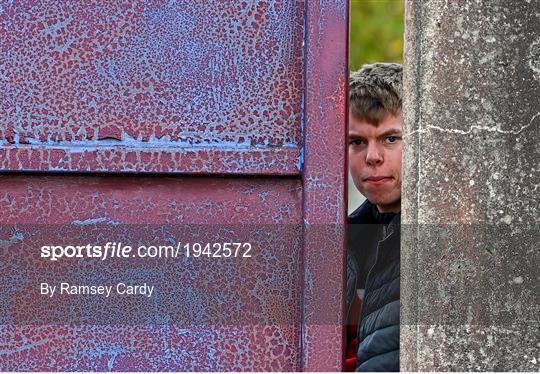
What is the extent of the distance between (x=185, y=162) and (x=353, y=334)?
3.68ft

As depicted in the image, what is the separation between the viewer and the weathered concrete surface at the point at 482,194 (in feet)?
6.72

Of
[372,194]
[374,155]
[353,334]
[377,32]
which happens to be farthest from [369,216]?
[377,32]

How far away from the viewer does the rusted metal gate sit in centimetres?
222

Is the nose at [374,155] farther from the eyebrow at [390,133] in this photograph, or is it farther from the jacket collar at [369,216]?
the jacket collar at [369,216]

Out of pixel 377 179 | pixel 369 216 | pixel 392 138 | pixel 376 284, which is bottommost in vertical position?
pixel 376 284

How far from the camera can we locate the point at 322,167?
2.22 m

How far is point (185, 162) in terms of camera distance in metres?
2.22

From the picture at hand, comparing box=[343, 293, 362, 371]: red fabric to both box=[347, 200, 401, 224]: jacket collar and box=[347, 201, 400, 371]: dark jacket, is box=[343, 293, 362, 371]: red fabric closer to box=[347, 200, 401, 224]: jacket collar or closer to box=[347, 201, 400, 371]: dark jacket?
box=[347, 201, 400, 371]: dark jacket

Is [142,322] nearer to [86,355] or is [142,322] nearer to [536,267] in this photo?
[86,355]

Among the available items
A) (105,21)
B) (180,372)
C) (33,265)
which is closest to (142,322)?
(180,372)

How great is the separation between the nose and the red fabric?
44cm

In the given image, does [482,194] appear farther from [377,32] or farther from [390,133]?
[377,32]

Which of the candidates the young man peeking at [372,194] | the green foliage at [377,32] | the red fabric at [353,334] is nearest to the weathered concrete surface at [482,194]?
the young man peeking at [372,194]

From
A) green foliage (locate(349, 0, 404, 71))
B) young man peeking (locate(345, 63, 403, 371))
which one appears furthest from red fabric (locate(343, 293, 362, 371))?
green foliage (locate(349, 0, 404, 71))
